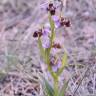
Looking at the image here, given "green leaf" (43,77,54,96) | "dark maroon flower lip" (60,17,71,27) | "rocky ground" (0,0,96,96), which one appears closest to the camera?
"dark maroon flower lip" (60,17,71,27)

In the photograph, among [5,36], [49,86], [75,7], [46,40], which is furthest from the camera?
[75,7]

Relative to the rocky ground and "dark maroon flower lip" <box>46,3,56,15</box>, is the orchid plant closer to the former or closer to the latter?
"dark maroon flower lip" <box>46,3,56,15</box>

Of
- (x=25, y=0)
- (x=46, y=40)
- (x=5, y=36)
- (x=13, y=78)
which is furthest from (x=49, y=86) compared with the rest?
(x=25, y=0)

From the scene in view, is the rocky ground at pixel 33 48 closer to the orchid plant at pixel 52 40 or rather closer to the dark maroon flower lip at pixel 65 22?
the orchid plant at pixel 52 40

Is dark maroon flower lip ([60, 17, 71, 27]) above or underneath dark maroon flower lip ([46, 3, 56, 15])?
underneath

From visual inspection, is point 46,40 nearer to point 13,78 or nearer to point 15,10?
point 13,78

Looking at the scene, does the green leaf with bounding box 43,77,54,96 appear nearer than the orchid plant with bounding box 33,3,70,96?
No

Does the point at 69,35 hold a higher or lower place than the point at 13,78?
higher

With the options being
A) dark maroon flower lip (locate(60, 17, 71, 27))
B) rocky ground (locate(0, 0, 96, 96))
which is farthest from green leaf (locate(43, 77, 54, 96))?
dark maroon flower lip (locate(60, 17, 71, 27))

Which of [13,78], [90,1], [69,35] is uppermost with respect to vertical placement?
[90,1]
